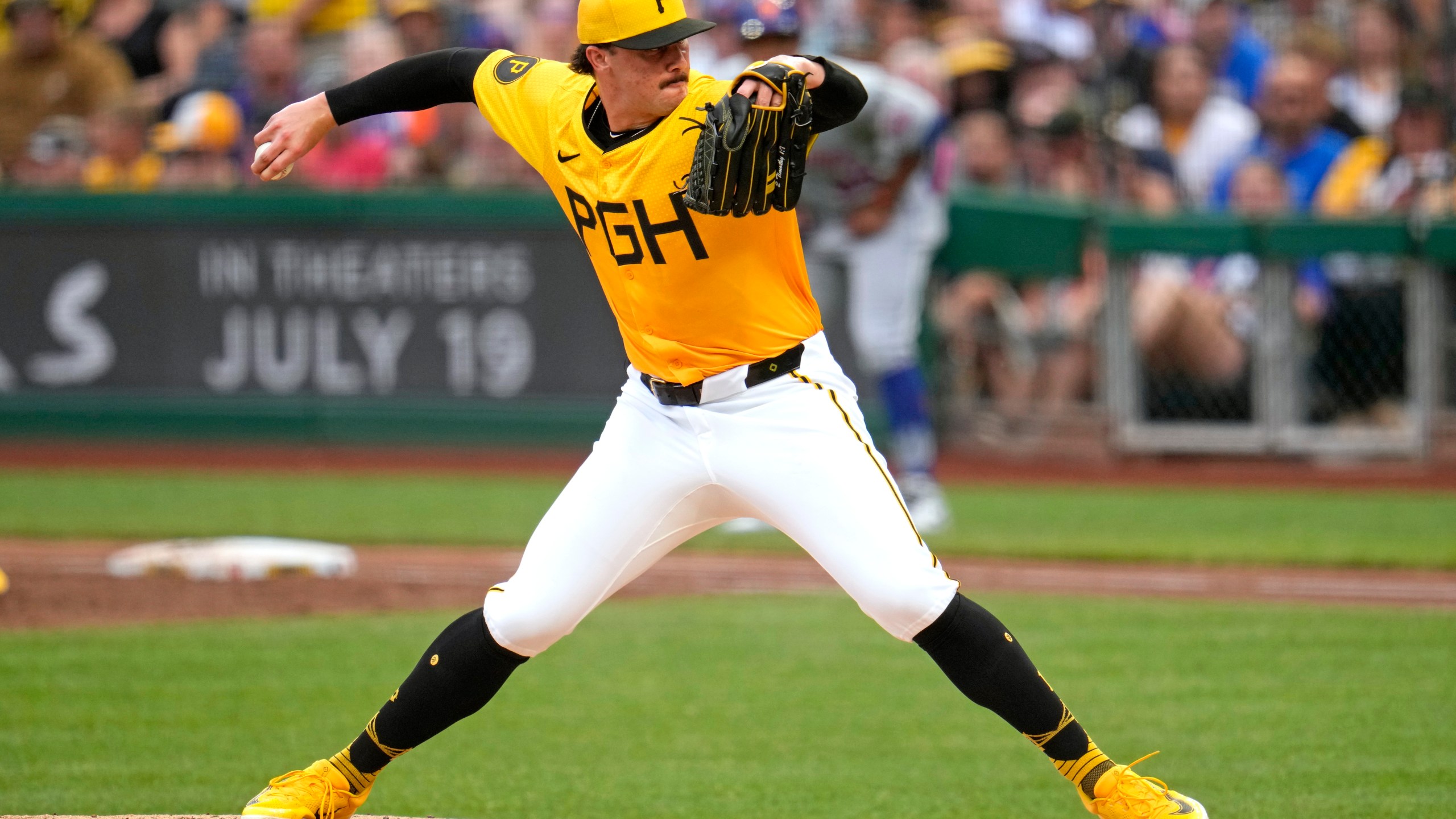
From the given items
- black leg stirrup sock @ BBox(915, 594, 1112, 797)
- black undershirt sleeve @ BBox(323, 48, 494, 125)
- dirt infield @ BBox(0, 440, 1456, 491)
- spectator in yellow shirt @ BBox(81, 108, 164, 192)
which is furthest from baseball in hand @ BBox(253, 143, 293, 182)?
spectator in yellow shirt @ BBox(81, 108, 164, 192)

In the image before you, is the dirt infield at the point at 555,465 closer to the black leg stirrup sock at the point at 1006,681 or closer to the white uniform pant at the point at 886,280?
the white uniform pant at the point at 886,280

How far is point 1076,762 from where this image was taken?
3.80 m

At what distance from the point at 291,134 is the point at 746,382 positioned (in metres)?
1.24

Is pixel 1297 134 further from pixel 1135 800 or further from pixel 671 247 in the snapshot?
pixel 671 247

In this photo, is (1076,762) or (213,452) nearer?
(1076,762)

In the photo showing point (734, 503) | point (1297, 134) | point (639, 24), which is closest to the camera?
point (639, 24)

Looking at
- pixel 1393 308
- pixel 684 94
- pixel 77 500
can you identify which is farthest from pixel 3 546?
pixel 1393 308

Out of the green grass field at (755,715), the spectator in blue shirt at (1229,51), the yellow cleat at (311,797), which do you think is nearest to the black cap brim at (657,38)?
the yellow cleat at (311,797)

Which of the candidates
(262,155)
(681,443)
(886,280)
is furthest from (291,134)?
(886,280)

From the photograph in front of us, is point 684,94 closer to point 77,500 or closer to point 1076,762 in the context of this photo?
point 1076,762

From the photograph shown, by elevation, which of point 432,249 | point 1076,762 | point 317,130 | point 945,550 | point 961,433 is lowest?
point 961,433

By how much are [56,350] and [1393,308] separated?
28.7 feet

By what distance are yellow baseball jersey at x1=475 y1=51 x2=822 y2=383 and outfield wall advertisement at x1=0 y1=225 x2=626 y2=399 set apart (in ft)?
23.7

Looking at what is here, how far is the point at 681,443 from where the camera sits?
3.82 meters
